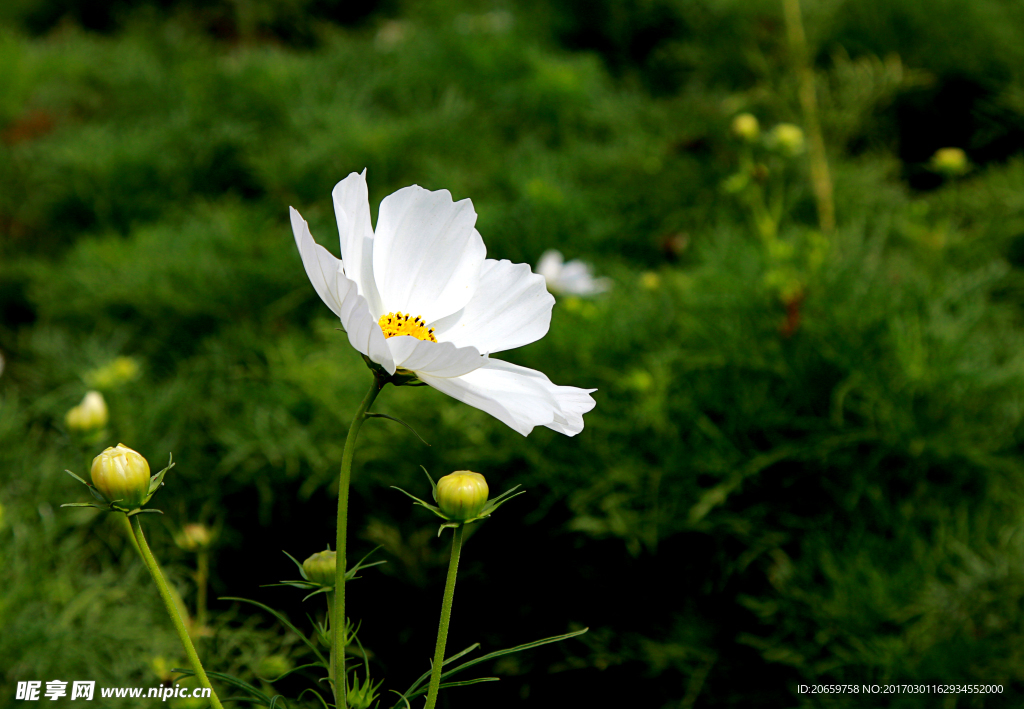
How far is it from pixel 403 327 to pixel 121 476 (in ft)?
0.69

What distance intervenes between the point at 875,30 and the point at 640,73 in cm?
76

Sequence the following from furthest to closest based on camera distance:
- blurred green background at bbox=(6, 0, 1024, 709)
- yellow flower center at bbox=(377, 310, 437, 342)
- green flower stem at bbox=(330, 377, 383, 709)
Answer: blurred green background at bbox=(6, 0, 1024, 709) < yellow flower center at bbox=(377, 310, 437, 342) < green flower stem at bbox=(330, 377, 383, 709)

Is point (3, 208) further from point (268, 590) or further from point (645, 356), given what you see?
point (645, 356)

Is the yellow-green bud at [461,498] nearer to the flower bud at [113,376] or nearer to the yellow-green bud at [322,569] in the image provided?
the yellow-green bud at [322,569]

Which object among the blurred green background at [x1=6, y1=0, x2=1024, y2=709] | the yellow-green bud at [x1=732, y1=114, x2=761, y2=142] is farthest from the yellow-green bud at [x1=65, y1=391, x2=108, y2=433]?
the yellow-green bud at [x1=732, y1=114, x2=761, y2=142]

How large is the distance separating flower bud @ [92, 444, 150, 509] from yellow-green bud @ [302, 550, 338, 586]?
Result: 0.11m

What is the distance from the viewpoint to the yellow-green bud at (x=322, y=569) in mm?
517

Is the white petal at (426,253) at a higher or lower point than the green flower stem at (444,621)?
higher

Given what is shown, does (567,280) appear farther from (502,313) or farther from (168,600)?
(168,600)

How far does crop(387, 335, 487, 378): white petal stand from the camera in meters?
0.47

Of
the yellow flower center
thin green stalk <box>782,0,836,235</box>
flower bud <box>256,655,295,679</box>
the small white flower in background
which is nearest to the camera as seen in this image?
the yellow flower center

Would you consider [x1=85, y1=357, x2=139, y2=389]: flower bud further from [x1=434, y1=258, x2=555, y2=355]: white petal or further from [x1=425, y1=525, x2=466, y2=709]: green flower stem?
[x1=425, y1=525, x2=466, y2=709]: green flower stem

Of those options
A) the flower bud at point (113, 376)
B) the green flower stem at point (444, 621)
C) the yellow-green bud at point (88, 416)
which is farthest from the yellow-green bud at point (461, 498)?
the flower bud at point (113, 376)

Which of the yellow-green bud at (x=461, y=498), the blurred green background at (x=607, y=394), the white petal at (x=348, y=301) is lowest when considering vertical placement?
the blurred green background at (x=607, y=394)
